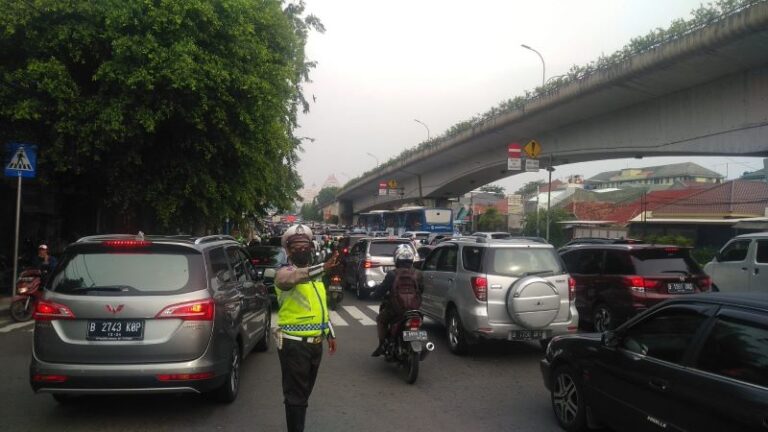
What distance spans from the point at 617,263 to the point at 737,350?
6536 millimetres

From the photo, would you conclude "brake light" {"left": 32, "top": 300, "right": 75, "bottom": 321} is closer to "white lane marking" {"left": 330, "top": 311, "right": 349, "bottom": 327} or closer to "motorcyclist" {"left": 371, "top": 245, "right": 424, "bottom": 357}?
"motorcyclist" {"left": 371, "top": 245, "right": 424, "bottom": 357}

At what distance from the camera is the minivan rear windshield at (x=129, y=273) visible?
17.8ft

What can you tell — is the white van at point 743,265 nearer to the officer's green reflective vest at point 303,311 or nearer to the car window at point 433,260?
the car window at point 433,260

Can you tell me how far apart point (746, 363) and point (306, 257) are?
3064 millimetres

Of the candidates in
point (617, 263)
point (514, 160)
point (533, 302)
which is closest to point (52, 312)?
point (533, 302)

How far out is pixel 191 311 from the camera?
212 inches

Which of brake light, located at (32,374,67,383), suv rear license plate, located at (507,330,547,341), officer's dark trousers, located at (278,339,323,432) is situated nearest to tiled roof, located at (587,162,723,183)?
suv rear license plate, located at (507,330,547,341)

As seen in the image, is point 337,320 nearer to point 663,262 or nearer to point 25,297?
point 25,297

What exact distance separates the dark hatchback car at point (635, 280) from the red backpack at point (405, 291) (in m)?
4.08

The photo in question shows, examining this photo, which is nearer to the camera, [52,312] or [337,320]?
[52,312]

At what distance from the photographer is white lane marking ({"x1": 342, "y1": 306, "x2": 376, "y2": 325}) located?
12.0 m

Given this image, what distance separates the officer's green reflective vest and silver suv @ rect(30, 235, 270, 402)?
1.28 meters

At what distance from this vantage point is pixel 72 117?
12.9 m

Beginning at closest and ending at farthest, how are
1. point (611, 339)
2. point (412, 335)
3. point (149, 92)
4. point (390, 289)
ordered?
1. point (611, 339)
2. point (412, 335)
3. point (390, 289)
4. point (149, 92)
